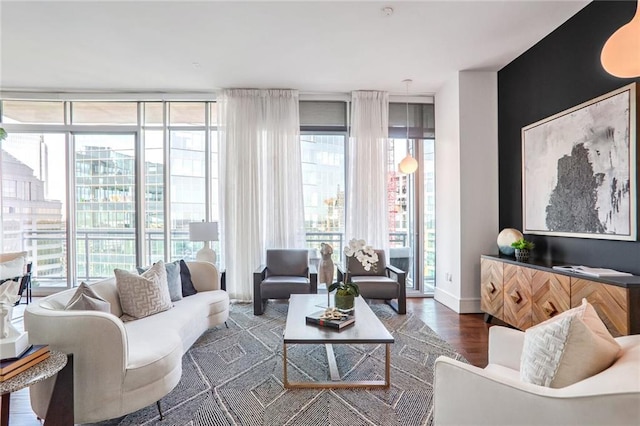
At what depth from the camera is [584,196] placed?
294 centimetres

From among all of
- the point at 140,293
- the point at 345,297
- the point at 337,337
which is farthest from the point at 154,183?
the point at 337,337

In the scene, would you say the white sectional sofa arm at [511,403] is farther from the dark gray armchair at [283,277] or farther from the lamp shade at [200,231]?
the lamp shade at [200,231]

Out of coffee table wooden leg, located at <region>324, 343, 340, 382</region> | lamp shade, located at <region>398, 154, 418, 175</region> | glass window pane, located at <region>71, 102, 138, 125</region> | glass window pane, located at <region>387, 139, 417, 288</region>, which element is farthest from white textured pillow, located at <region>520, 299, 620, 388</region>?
glass window pane, located at <region>71, 102, 138, 125</region>

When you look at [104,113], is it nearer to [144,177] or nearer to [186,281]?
[144,177]

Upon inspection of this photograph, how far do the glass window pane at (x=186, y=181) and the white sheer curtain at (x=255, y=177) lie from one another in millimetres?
444

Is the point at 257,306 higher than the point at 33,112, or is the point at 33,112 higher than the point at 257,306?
the point at 33,112

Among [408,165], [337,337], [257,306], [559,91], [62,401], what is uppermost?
[559,91]

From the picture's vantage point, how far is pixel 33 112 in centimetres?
498

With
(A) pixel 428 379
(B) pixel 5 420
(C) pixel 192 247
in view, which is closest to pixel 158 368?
(B) pixel 5 420

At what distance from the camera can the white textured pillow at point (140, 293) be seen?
2.65m

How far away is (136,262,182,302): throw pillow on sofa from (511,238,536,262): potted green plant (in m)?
3.52

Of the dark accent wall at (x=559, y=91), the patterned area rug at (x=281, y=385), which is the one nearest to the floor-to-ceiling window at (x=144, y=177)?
the dark accent wall at (x=559, y=91)

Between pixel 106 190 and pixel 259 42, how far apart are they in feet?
11.4

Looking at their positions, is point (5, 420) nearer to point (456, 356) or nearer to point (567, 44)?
point (456, 356)
